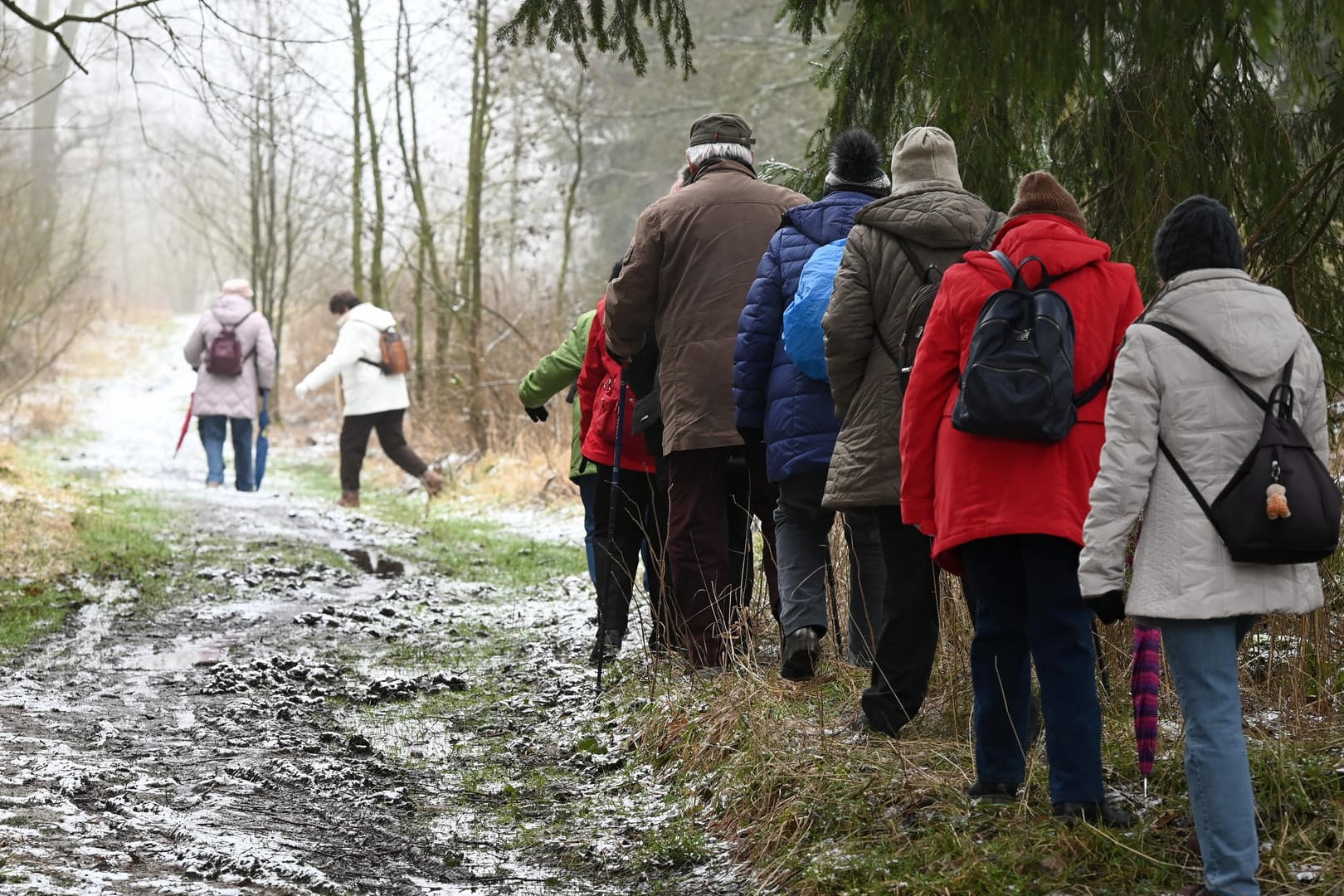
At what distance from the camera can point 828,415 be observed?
195 inches

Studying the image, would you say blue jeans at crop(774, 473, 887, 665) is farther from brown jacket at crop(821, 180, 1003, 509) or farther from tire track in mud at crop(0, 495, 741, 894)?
tire track in mud at crop(0, 495, 741, 894)

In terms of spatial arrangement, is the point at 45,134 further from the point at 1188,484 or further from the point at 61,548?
the point at 1188,484

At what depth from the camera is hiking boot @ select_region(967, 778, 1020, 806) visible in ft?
12.1

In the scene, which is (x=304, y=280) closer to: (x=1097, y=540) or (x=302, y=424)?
(x=302, y=424)

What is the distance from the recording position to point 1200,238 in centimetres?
316

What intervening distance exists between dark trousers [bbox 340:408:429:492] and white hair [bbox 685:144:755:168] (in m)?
8.14

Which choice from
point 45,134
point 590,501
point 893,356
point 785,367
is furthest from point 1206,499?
point 45,134

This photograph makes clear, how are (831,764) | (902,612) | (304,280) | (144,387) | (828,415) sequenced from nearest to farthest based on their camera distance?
(831,764) < (902,612) < (828,415) < (144,387) < (304,280)

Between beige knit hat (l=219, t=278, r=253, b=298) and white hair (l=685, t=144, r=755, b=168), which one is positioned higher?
beige knit hat (l=219, t=278, r=253, b=298)

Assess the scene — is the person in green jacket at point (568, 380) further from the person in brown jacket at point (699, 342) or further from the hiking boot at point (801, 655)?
the hiking boot at point (801, 655)

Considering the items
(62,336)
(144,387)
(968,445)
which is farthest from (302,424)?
(968,445)

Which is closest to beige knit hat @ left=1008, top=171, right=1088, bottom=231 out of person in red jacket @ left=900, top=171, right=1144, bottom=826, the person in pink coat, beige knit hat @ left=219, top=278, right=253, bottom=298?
person in red jacket @ left=900, top=171, right=1144, bottom=826

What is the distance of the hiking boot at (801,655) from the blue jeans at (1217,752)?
2009mm

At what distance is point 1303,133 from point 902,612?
2.51 m
